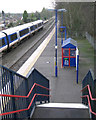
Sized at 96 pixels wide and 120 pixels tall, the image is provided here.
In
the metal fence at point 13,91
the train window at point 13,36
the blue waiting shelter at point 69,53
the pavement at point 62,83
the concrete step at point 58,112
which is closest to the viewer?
the metal fence at point 13,91

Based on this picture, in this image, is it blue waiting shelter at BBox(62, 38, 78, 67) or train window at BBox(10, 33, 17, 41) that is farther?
train window at BBox(10, 33, 17, 41)

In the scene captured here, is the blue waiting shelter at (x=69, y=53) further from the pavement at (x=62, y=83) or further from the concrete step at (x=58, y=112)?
the concrete step at (x=58, y=112)

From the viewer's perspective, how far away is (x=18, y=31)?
26.7 meters

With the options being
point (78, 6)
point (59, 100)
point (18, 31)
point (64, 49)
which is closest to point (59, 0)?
point (78, 6)

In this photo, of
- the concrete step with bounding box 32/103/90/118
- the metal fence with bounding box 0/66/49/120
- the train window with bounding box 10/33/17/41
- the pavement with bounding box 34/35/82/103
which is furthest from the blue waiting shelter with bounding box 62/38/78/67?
the metal fence with bounding box 0/66/49/120

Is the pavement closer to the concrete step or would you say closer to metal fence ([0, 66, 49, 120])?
the concrete step

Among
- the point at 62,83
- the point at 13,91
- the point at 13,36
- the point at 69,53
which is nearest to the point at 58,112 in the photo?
the point at 13,91

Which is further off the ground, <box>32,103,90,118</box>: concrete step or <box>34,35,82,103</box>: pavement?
<box>32,103,90,118</box>: concrete step

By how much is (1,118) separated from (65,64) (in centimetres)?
1239

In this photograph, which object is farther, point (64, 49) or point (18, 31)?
point (18, 31)

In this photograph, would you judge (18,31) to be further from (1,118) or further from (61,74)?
(1,118)

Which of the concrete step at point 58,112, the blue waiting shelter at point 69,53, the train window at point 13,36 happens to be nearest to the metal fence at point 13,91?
the concrete step at point 58,112

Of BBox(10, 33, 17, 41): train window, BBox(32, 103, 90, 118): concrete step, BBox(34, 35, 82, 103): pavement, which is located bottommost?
BBox(34, 35, 82, 103): pavement

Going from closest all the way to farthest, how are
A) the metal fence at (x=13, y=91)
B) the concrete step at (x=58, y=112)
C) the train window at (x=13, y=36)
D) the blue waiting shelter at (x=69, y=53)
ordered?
1. the metal fence at (x=13, y=91)
2. the concrete step at (x=58, y=112)
3. the blue waiting shelter at (x=69, y=53)
4. the train window at (x=13, y=36)
